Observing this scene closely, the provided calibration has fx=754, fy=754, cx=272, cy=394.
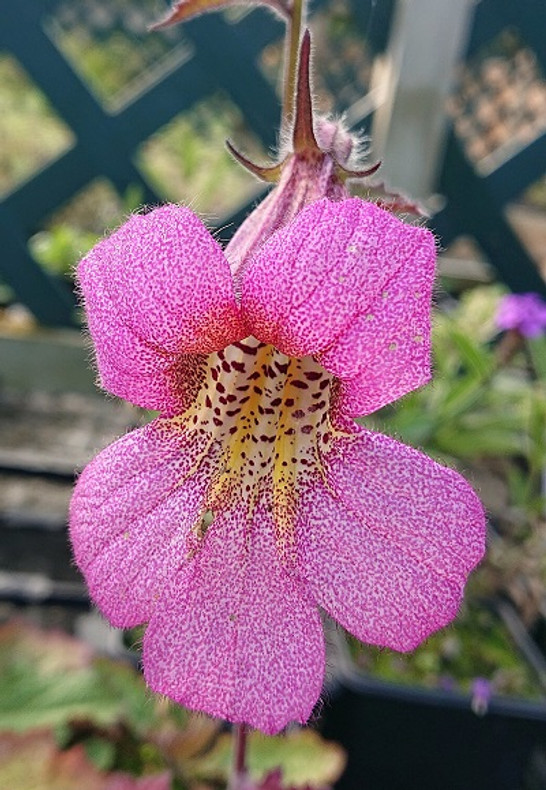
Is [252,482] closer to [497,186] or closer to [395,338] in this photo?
[395,338]

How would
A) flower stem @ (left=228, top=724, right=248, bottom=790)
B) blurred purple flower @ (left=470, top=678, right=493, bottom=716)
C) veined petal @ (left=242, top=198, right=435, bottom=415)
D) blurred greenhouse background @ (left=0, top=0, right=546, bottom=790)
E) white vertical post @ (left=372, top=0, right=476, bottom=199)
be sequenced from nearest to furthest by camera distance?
veined petal @ (left=242, top=198, right=435, bottom=415) → flower stem @ (left=228, top=724, right=248, bottom=790) → blurred purple flower @ (left=470, top=678, right=493, bottom=716) → blurred greenhouse background @ (left=0, top=0, right=546, bottom=790) → white vertical post @ (left=372, top=0, right=476, bottom=199)

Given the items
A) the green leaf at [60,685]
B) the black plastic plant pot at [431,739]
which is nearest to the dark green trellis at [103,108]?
the green leaf at [60,685]

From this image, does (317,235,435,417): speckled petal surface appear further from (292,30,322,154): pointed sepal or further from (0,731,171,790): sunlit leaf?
(0,731,171,790): sunlit leaf

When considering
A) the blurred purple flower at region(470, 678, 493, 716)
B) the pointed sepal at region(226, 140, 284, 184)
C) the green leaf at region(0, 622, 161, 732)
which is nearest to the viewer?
the pointed sepal at region(226, 140, 284, 184)

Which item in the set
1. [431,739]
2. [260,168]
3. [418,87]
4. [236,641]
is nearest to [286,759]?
[431,739]

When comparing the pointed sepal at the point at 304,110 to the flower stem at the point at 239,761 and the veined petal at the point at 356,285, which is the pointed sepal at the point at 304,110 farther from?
the flower stem at the point at 239,761

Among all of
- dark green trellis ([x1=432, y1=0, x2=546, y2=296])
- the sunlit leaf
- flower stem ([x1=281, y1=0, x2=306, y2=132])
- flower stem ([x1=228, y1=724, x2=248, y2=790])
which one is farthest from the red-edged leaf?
dark green trellis ([x1=432, y1=0, x2=546, y2=296])
